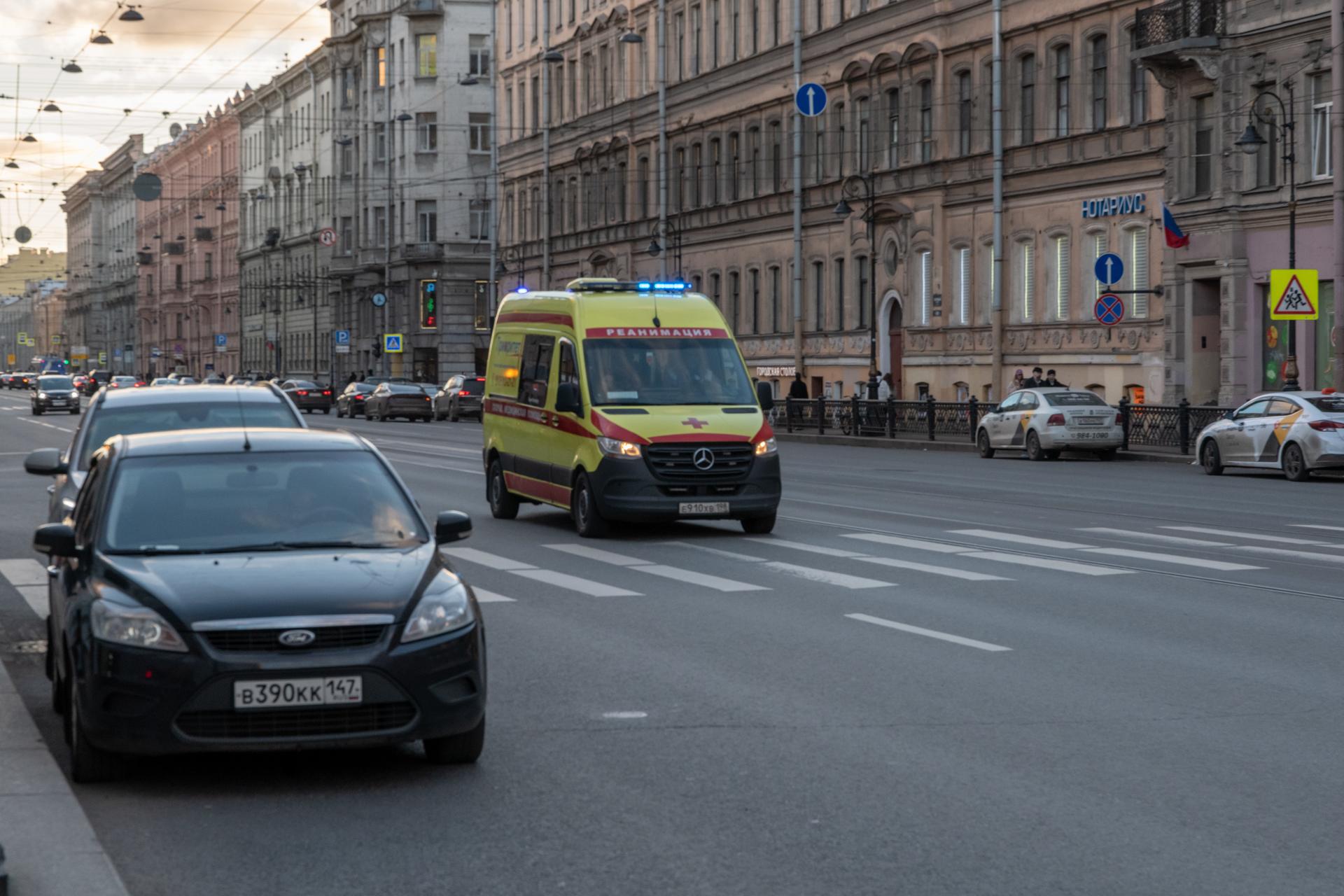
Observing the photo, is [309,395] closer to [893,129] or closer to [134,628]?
[893,129]

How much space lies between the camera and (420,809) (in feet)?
24.2

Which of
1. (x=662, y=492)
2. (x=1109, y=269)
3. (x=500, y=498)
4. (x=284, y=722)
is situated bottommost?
(x=500, y=498)

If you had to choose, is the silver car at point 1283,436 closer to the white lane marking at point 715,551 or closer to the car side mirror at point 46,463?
the white lane marking at point 715,551

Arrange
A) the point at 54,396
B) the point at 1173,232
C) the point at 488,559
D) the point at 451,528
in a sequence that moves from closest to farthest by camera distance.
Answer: the point at 451,528, the point at 488,559, the point at 1173,232, the point at 54,396

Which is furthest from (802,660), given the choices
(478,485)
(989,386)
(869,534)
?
(989,386)

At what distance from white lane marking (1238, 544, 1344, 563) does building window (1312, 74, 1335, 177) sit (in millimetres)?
23128

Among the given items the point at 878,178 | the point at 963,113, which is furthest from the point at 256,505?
the point at 878,178

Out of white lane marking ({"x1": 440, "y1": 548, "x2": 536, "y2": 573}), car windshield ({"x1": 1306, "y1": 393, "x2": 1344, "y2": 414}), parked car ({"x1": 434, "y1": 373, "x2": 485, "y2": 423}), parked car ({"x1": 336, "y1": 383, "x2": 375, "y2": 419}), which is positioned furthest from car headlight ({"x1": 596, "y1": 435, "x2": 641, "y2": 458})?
parked car ({"x1": 336, "y1": 383, "x2": 375, "y2": 419})

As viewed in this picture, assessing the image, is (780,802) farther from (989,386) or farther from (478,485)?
(989,386)

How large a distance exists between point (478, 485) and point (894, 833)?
72.1ft

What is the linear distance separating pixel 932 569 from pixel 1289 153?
87.3ft

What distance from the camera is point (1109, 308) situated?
4019 centimetres

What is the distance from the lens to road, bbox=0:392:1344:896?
6480 mm

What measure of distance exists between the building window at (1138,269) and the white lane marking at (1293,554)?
26869mm
